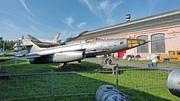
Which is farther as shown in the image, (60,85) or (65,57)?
(65,57)

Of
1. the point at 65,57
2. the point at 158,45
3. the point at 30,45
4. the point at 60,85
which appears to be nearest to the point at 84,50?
the point at 65,57

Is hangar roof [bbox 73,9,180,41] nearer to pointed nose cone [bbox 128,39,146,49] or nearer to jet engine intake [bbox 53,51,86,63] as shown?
pointed nose cone [bbox 128,39,146,49]

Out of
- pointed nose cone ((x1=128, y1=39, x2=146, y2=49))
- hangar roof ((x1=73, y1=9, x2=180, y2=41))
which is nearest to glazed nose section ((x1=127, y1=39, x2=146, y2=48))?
pointed nose cone ((x1=128, y1=39, x2=146, y2=49))

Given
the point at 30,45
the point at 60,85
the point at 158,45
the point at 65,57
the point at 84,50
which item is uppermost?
the point at 158,45

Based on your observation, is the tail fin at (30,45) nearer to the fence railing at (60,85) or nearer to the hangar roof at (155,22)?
the fence railing at (60,85)

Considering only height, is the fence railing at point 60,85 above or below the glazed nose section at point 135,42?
below

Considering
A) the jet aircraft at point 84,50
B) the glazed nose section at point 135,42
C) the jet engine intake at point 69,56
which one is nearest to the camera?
the glazed nose section at point 135,42

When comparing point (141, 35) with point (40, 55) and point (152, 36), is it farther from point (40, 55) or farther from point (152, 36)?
point (40, 55)

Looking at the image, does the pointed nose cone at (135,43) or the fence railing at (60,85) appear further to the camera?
the pointed nose cone at (135,43)

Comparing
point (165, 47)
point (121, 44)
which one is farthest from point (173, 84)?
point (165, 47)

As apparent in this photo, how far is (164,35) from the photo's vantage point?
19.0 meters

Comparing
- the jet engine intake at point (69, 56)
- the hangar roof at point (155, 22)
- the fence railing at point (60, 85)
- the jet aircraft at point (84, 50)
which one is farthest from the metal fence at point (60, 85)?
the hangar roof at point (155, 22)

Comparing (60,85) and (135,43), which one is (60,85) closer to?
(60,85)

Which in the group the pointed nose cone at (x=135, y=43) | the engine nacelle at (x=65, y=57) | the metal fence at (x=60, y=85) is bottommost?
the metal fence at (x=60, y=85)
